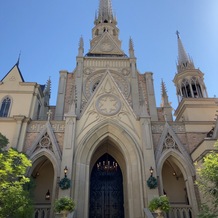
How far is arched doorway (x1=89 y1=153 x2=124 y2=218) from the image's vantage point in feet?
56.1

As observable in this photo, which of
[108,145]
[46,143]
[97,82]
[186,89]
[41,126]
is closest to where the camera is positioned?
[46,143]

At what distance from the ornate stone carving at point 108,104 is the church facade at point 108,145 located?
0.09m

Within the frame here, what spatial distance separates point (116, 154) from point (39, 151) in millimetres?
6790

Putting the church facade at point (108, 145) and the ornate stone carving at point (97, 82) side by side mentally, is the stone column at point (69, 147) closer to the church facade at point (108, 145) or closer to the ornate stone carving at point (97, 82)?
the church facade at point (108, 145)

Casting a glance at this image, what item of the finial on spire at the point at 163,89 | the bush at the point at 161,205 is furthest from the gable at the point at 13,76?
the bush at the point at 161,205

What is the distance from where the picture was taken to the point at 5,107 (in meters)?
19.5

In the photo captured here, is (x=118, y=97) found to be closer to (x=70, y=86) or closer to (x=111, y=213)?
(x=70, y=86)

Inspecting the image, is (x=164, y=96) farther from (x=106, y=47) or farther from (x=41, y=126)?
(x=41, y=126)

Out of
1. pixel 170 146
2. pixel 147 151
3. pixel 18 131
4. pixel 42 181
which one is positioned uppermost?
pixel 18 131

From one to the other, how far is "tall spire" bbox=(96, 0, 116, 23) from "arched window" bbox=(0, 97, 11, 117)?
26883 millimetres

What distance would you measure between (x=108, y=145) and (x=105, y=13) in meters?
32.7

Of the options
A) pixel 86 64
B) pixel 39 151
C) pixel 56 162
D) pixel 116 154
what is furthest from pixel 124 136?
pixel 86 64

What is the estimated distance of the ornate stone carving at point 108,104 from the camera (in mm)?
18992

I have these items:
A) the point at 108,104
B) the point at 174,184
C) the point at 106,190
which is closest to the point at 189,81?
the point at 108,104
